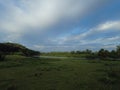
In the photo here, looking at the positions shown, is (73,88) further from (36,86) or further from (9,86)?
(9,86)

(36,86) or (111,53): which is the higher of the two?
(111,53)

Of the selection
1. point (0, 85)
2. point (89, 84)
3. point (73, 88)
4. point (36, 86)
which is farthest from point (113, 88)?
point (0, 85)

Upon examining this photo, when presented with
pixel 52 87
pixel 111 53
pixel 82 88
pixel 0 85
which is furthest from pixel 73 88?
pixel 111 53

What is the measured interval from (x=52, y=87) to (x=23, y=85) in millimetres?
1470

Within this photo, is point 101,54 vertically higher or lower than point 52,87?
higher

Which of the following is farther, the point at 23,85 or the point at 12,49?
the point at 12,49

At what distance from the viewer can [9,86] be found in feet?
29.0

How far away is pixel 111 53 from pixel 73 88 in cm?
4035

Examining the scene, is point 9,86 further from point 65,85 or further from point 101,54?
point 101,54

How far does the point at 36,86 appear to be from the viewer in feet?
29.5

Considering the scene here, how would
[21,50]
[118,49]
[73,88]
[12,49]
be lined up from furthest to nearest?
[118,49], [21,50], [12,49], [73,88]

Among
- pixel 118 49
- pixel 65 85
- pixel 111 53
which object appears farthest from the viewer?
pixel 118 49

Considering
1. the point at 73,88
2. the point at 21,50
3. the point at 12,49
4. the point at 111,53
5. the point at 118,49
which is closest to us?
the point at 73,88

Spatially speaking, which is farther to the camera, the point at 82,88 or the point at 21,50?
the point at 21,50
